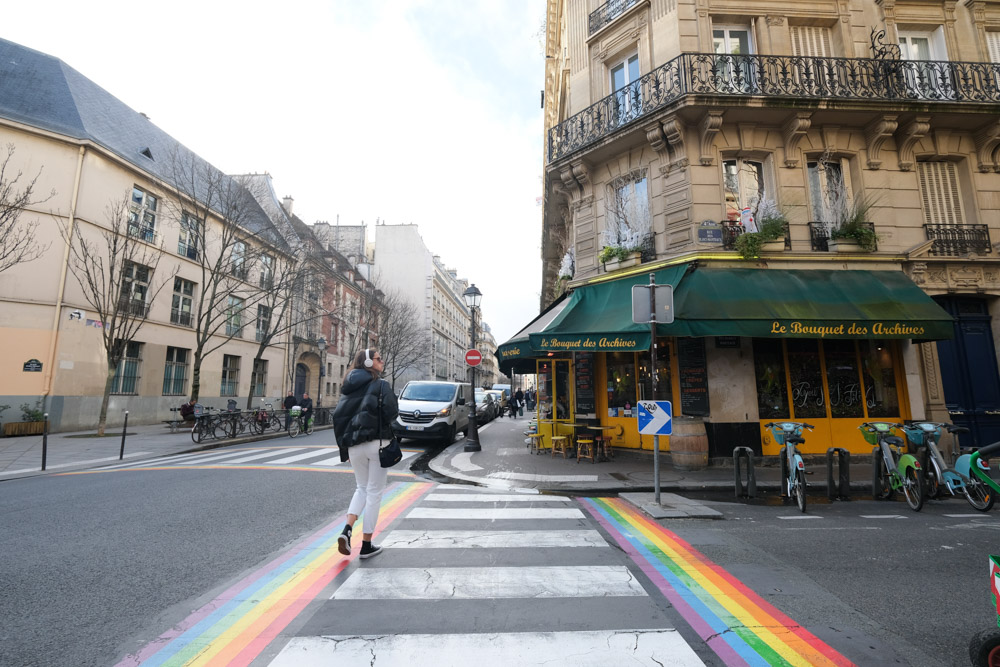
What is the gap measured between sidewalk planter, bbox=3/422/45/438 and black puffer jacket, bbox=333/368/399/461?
18.5 meters

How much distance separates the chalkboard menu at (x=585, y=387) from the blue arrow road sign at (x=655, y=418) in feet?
16.8

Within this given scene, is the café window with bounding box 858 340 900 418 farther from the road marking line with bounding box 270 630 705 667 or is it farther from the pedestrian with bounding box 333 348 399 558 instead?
the pedestrian with bounding box 333 348 399 558

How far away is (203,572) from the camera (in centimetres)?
386

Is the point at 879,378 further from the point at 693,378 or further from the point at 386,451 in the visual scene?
the point at 386,451

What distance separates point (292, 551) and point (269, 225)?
20026mm

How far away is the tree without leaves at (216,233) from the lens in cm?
1864

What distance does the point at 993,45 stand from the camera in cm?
1155

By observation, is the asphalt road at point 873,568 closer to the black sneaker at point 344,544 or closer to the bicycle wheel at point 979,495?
the bicycle wheel at point 979,495

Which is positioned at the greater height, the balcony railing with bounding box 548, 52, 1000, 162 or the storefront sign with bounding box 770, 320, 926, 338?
the balcony railing with bounding box 548, 52, 1000, 162

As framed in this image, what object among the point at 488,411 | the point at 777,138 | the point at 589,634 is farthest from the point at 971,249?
the point at 488,411

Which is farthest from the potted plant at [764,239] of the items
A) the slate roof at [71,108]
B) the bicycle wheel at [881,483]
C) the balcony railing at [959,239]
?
the slate roof at [71,108]

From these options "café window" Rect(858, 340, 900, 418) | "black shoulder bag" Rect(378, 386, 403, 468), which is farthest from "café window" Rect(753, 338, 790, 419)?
"black shoulder bag" Rect(378, 386, 403, 468)

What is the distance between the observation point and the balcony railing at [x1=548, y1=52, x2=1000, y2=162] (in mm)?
10555

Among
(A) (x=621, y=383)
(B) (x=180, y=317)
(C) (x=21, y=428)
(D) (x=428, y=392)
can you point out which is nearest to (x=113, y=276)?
(C) (x=21, y=428)
